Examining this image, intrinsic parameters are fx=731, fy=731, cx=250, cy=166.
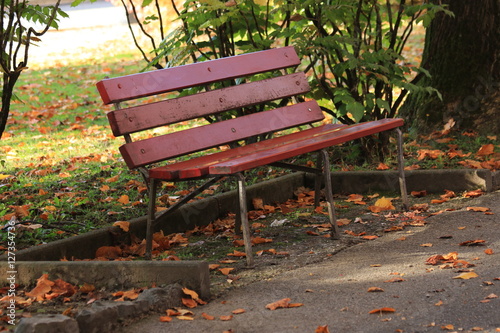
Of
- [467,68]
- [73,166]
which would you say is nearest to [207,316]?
[73,166]

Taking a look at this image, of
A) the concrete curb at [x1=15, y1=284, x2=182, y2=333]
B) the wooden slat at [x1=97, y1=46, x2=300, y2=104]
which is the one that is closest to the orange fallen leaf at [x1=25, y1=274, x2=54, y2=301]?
the concrete curb at [x1=15, y1=284, x2=182, y2=333]

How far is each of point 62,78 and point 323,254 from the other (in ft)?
29.4

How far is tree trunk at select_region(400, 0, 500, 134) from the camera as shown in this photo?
6250 millimetres

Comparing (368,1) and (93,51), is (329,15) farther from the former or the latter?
(93,51)

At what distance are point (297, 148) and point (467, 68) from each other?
297 cm

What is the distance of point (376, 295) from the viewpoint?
316 cm

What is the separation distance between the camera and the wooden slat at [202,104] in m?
4.03

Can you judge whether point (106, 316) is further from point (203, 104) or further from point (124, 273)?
point (203, 104)

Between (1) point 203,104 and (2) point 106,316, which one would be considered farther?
(1) point 203,104

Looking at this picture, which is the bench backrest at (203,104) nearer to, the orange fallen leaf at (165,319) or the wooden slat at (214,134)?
the wooden slat at (214,134)

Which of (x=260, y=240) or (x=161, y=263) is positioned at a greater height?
(x=161, y=263)

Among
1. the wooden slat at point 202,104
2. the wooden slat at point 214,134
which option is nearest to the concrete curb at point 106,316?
the wooden slat at point 214,134

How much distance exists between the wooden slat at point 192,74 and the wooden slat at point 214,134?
0.28 m

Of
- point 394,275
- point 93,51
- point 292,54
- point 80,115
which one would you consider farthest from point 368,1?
point 93,51
